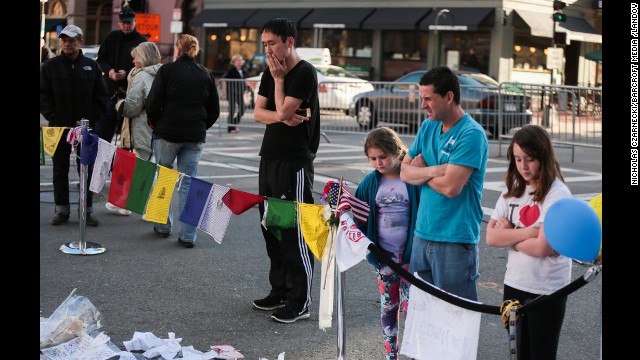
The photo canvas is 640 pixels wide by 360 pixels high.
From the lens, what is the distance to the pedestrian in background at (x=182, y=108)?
8.55 metres

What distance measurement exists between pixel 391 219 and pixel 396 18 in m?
34.0

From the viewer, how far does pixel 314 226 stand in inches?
208

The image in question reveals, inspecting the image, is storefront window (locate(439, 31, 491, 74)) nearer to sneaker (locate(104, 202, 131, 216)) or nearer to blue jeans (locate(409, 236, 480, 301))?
sneaker (locate(104, 202, 131, 216))

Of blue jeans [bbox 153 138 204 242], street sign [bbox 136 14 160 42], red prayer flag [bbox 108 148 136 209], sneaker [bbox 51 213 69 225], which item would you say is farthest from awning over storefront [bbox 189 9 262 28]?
red prayer flag [bbox 108 148 136 209]

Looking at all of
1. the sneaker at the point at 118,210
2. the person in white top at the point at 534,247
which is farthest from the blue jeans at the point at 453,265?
the sneaker at the point at 118,210

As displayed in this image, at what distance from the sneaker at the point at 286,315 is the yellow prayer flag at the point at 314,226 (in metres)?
1.15

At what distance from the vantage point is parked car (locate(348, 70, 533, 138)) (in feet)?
56.7

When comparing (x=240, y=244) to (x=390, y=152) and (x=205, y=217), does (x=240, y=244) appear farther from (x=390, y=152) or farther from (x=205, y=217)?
(x=390, y=152)

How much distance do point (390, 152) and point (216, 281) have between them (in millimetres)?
2962

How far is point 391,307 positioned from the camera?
5059 millimetres

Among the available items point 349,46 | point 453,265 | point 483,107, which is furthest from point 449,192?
point 349,46

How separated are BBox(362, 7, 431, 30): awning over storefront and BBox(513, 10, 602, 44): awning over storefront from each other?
387 centimetres

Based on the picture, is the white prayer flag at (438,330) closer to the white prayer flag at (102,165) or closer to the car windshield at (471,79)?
the white prayer flag at (102,165)

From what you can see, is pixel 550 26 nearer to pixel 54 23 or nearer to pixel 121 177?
pixel 54 23
